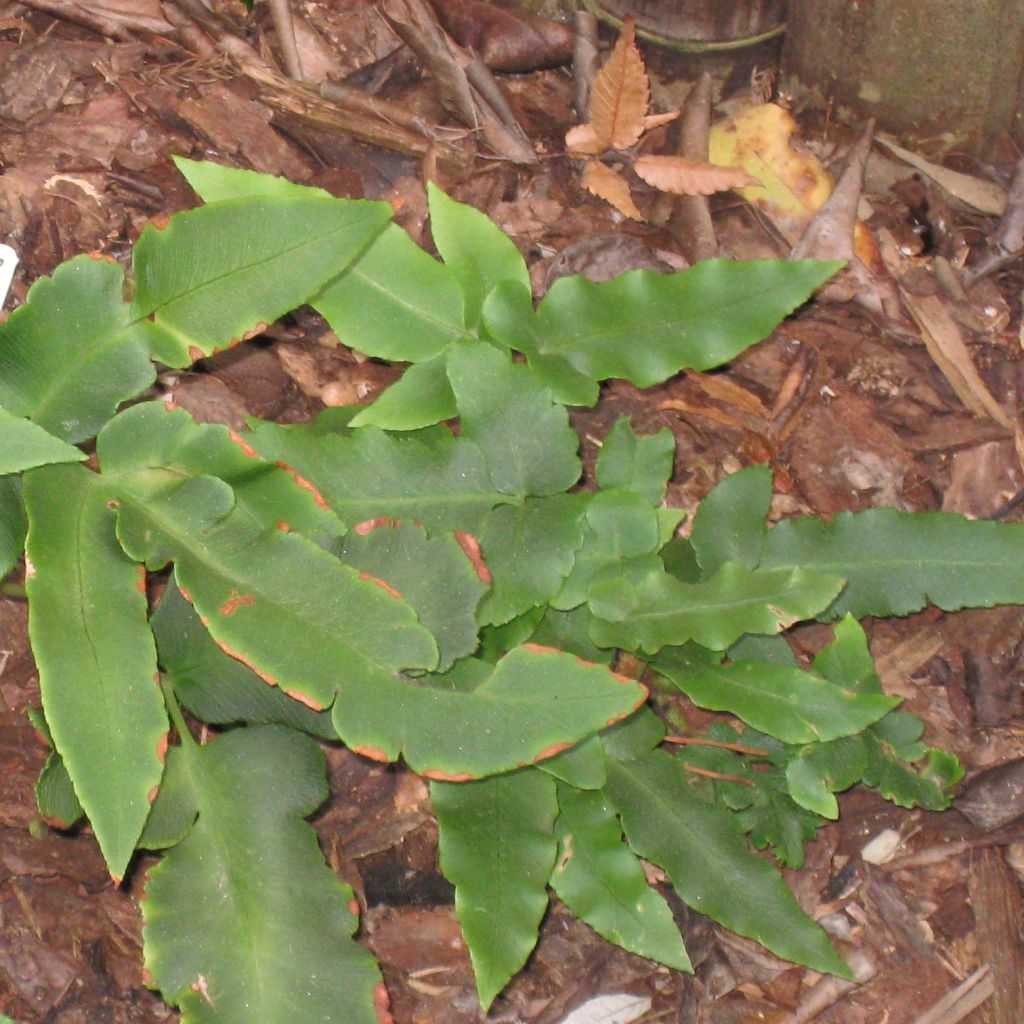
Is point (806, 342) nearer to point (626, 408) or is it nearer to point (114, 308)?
point (626, 408)

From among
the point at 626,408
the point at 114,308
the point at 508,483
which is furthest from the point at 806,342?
the point at 114,308

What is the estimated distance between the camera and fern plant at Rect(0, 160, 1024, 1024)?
1831 millimetres

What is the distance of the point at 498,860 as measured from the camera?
1984 mm

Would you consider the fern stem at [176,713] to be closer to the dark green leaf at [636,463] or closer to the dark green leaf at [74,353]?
the dark green leaf at [74,353]

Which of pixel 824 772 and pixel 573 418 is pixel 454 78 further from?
pixel 824 772

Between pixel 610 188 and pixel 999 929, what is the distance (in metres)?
1.76

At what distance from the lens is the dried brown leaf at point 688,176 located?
2803 millimetres

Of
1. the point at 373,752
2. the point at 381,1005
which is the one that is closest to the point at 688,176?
the point at 373,752

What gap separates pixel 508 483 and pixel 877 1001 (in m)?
1.20

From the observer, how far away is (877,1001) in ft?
7.61

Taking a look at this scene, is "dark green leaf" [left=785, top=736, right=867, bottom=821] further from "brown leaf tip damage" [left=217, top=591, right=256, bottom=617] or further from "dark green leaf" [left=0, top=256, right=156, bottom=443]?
"dark green leaf" [left=0, top=256, right=156, bottom=443]

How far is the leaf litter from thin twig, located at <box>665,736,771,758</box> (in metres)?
0.18

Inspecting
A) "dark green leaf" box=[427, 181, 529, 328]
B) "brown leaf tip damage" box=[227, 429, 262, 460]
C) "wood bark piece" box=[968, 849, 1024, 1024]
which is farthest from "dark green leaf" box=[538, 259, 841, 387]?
"wood bark piece" box=[968, 849, 1024, 1024]

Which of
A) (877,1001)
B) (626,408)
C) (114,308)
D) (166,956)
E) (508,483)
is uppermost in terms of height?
(114,308)
